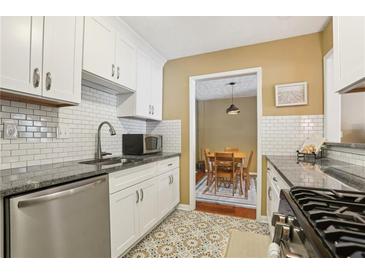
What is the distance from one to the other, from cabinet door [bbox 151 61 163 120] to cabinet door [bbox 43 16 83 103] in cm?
120

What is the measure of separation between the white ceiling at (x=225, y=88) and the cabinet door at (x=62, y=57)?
105 inches

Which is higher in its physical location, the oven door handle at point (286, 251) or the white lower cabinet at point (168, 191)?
the oven door handle at point (286, 251)

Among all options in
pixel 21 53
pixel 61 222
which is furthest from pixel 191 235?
pixel 21 53

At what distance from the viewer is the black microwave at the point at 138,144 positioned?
7.29 feet

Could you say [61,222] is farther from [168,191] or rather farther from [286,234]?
[168,191]

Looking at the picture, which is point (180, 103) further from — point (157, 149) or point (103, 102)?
point (103, 102)

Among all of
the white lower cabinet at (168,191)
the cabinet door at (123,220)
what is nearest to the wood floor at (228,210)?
the white lower cabinet at (168,191)

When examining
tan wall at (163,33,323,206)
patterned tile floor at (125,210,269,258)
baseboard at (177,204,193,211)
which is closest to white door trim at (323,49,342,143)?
tan wall at (163,33,323,206)

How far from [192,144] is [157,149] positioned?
0.56 metres

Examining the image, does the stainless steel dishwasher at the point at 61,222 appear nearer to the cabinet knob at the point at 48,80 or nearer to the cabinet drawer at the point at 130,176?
the cabinet drawer at the point at 130,176

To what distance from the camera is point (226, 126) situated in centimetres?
579

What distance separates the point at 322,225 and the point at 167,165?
200 centimetres

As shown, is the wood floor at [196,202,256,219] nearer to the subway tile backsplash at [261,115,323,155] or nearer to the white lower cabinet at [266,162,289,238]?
the white lower cabinet at [266,162,289,238]

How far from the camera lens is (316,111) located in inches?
83.4
